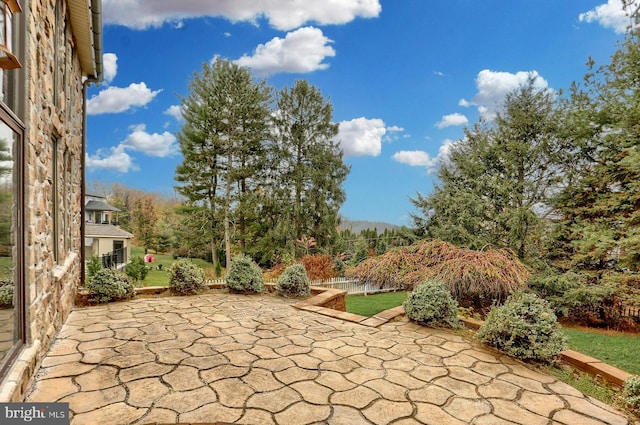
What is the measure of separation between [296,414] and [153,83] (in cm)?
1323

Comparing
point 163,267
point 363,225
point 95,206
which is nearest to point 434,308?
point 363,225

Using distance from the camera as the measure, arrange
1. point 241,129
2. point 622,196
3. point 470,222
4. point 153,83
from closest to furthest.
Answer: point 622,196 → point 470,222 → point 153,83 → point 241,129

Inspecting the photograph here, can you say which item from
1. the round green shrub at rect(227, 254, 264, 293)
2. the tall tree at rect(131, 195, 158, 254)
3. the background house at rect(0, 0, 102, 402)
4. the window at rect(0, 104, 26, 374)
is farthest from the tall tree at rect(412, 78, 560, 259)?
the tall tree at rect(131, 195, 158, 254)

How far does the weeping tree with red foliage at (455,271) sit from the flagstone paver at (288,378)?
1.72 meters

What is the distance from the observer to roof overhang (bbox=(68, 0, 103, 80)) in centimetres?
439

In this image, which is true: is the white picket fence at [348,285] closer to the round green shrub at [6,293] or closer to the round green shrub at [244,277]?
the round green shrub at [244,277]

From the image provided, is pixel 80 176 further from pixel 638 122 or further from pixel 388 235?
pixel 388 235

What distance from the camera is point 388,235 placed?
17.0m

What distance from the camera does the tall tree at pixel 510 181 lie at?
36.4 feet

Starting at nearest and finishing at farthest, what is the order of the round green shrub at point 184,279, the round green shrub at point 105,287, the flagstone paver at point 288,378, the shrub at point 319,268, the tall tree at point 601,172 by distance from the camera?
the flagstone paver at point 288,378
the round green shrub at point 105,287
the round green shrub at point 184,279
the tall tree at point 601,172
the shrub at point 319,268

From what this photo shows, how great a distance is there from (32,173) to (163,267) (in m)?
16.4

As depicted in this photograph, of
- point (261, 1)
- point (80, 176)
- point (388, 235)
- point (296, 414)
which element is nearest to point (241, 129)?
point (261, 1)

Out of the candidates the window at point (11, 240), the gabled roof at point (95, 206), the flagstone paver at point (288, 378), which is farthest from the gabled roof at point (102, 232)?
the window at point (11, 240)

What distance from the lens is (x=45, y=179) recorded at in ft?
11.3
